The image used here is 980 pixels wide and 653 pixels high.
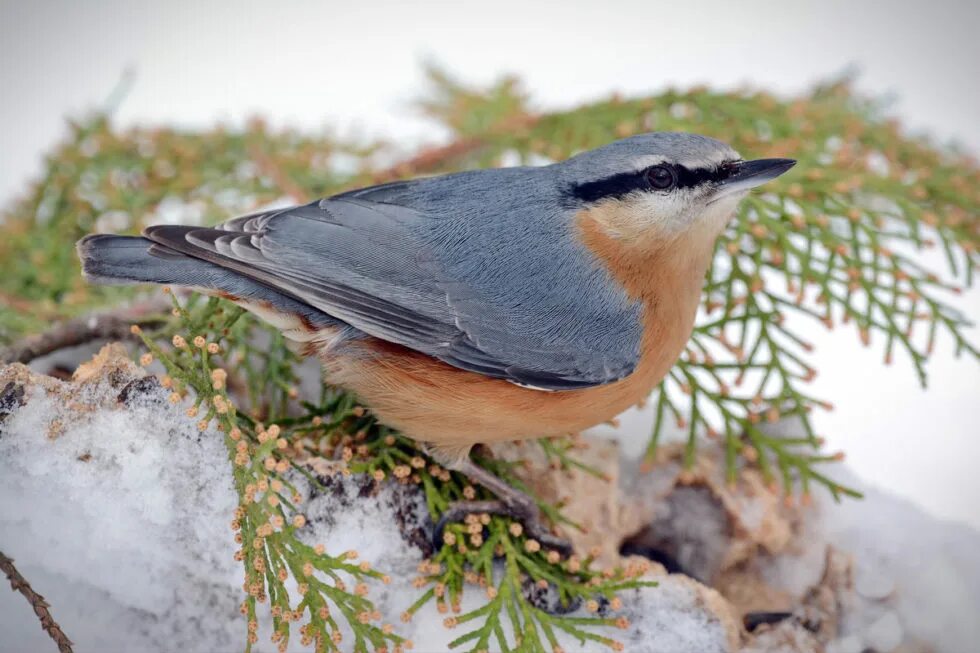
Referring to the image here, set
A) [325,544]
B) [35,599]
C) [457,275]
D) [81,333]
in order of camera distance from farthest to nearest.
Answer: [81,333] → [457,275] → [325,544] → [35,599]

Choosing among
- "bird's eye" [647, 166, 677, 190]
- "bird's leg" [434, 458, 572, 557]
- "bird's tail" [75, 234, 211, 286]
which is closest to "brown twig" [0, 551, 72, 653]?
"bird's tail" [75, 234, 211, 286]

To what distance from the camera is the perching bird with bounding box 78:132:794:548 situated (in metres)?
2.01

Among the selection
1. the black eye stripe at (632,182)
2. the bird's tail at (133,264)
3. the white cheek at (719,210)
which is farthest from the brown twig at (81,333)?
the white cheek at (719,210)

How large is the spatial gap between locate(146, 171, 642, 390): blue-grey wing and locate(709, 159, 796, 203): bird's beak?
32 cm

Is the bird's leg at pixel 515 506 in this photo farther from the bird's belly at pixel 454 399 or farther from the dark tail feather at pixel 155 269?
the dark tail feather at pixel 155 269

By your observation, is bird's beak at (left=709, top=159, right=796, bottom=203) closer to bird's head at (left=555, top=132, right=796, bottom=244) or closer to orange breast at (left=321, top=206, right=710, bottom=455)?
bird's head at (left=555, top=132, right=796, bottom=244)

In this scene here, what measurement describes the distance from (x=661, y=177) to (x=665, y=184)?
18 millimetres

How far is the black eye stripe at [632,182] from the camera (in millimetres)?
2082

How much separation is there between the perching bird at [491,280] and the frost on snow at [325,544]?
0.74 ft

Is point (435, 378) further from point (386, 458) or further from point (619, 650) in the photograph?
point (619, 650)

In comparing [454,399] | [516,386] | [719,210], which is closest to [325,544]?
[454,399]

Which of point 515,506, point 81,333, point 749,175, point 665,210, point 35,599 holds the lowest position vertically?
point 35,599

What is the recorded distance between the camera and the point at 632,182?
6.99ft

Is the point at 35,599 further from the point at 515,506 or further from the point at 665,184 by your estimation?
the point at 665,184
